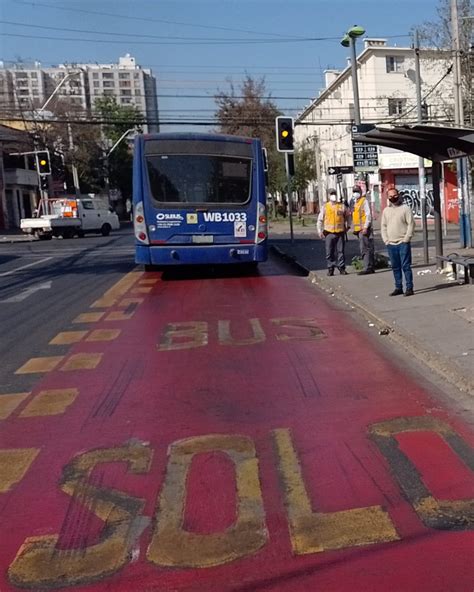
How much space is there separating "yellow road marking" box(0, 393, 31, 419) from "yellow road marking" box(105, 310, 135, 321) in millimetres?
4118

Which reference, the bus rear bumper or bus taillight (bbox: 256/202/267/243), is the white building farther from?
the bus rear bumper

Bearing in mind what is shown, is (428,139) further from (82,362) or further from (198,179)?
(82,362)

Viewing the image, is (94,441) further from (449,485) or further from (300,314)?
(300,314)

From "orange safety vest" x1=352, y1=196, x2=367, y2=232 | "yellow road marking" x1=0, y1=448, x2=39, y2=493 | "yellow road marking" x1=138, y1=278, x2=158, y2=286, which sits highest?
"orange safety vest" x1=352, y1=196, x2=367, y2=232

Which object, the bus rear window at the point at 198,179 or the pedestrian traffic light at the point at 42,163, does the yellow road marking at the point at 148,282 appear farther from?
the pedestrian traffic light at the point at 42,163

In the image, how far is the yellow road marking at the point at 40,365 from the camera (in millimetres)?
7723

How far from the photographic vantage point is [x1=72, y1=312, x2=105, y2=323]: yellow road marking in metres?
10.8

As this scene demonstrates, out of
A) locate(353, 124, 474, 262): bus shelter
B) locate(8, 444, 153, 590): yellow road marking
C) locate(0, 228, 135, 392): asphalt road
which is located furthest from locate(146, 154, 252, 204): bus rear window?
locate(8, 444, 153, 590): yellow road marking

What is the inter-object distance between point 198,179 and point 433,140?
530 centimetres

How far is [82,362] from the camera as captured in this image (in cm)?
800

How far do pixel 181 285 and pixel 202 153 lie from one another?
291 centimetres

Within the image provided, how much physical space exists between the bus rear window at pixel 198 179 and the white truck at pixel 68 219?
24688mm

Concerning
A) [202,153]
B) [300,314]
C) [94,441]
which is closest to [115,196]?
[202,153]

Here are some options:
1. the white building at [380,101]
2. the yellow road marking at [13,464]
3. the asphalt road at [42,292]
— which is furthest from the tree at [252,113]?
the yellow road marking at [13,464]
